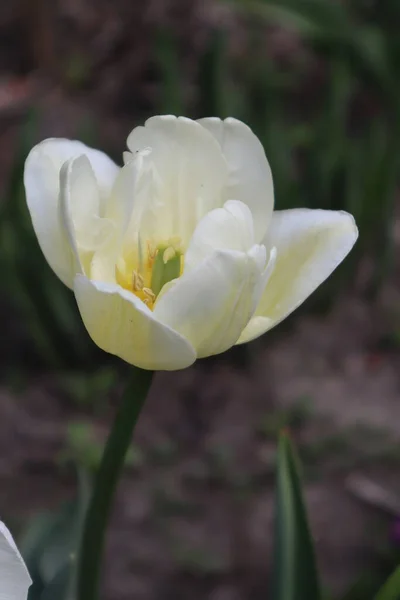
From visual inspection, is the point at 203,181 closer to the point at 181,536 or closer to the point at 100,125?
the point at 181,536

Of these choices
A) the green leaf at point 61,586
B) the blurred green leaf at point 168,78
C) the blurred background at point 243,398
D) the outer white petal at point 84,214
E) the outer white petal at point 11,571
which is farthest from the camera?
the blurred green leaf at point 168,78

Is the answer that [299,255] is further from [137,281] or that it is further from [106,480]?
[106,480]

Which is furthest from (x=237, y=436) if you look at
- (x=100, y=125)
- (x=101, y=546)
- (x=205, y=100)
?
(x=100, y=125)

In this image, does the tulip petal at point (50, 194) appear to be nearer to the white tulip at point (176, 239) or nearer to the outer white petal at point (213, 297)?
the white tulip at point (176, 239)

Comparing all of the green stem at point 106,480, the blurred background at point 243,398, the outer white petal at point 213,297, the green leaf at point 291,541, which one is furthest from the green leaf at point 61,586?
the blurred background at point 243,398

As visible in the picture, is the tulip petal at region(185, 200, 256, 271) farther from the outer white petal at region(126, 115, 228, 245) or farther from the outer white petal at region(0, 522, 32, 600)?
the outer white petal at region(0, 522, 32, 600)

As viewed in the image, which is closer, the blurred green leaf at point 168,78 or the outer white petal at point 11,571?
the outer white petal at point 11,571

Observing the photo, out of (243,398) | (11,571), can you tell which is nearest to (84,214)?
(11,571)
